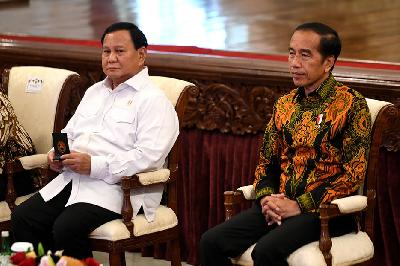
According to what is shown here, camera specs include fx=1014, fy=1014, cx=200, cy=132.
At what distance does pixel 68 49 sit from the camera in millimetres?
5289

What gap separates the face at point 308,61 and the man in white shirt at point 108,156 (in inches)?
25.0

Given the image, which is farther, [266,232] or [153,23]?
[153,23]

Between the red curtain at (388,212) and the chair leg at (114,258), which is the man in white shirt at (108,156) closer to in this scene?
the chair leg at (114,258)

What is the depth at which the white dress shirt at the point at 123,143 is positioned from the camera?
4062mm

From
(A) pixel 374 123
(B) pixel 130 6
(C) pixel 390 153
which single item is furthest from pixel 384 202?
(B) pixel 130 6

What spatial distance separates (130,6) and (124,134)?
4.67m

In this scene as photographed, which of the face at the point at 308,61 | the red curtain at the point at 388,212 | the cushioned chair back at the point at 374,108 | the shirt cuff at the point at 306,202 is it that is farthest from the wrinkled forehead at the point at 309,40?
the red curtain at the point at 388,212

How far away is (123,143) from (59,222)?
41 centimetres

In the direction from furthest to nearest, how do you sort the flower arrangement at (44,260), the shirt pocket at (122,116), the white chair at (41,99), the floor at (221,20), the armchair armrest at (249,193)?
the floor at (221,20) < the white chair at (41,99) < the shirt pocket at (122,116) < the armchair armrest at (249,193) < the flower arrangement at (44,260)

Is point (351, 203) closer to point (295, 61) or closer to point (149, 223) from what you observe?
point (295, 61)

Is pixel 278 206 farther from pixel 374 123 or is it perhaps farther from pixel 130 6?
pixel 130 6

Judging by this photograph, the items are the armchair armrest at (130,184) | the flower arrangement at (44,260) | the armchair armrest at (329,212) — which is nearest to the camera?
the flower arrangement at (44,260)

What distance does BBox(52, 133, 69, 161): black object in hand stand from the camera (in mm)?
4102

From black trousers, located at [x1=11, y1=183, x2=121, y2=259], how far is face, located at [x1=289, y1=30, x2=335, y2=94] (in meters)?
0.96
